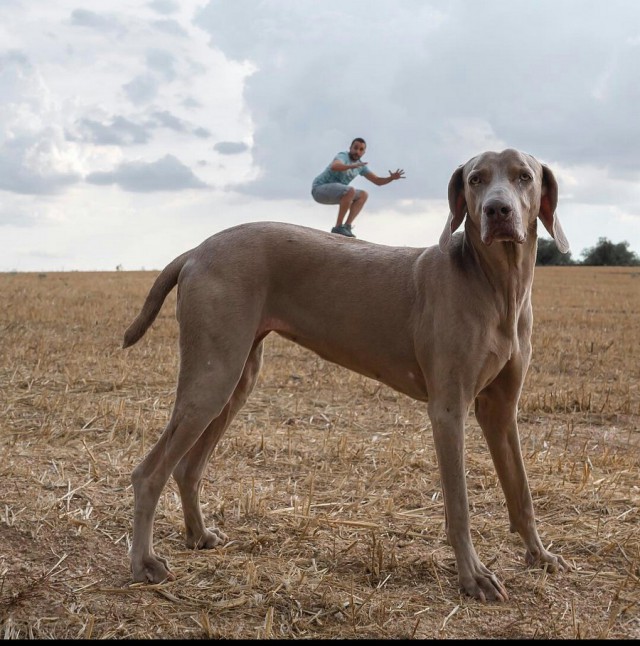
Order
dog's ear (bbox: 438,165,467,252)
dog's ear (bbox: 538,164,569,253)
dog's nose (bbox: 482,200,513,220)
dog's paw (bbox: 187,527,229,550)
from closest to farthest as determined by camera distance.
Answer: dog's nose (bbox: 482,200,513,220), dog's ear (bbox: 438,165,467,252), dog's ear (bbox: 538,164,569,253), dog's paw (bbox: 187,527,229,550)

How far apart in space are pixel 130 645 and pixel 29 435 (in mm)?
3602

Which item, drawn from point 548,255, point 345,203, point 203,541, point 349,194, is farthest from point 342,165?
point 548,255

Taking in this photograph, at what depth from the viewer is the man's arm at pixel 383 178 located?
31.8 feet

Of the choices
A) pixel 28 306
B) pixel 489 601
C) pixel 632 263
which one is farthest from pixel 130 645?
pixel 632 263

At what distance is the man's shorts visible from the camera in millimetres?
10578

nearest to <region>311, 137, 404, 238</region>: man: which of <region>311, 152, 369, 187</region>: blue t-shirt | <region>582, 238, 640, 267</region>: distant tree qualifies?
<region>311, 152, 369, 187</region>: blue t-shirt

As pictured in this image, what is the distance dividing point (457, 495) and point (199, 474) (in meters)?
1.56

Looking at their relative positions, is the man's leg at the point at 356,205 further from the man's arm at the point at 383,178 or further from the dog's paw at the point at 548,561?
the dog's paw at the point at 548,561

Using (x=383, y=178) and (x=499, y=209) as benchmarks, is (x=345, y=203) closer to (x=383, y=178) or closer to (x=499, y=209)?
(x=383, y=178)

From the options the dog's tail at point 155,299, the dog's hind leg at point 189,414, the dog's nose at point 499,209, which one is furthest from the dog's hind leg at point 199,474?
the dog's nose at point 499,209

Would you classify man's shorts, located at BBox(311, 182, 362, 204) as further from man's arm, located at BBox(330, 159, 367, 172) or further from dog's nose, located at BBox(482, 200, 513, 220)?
dog's nose, located at BBox(482, 200, 513, 220)

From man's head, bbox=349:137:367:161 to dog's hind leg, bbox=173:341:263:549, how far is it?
653 cm

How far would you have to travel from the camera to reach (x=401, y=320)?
14.5ft

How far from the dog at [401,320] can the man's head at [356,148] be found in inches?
251
